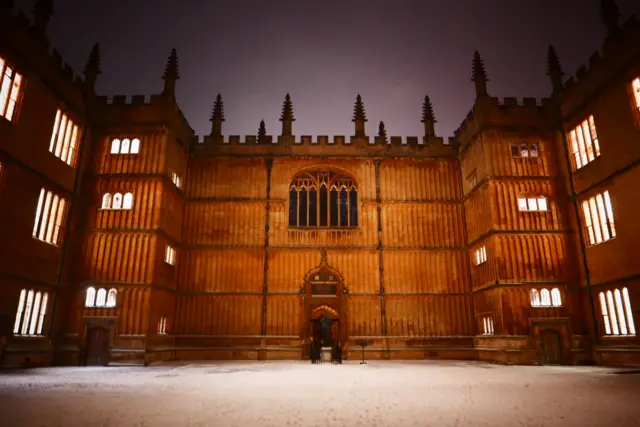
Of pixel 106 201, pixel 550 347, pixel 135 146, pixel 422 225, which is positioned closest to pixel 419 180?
pixel 422 225

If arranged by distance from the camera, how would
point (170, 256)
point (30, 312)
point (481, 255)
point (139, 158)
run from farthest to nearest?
point (170, 256)
point (481, 255)
point (139, 158)
point (30, 312)

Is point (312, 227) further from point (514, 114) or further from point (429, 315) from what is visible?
point (514, 114)

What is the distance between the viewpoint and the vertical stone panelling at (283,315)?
24.1 m

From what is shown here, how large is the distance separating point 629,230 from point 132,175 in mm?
23634

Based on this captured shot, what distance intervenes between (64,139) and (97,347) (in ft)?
33.9

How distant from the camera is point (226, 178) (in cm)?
2645

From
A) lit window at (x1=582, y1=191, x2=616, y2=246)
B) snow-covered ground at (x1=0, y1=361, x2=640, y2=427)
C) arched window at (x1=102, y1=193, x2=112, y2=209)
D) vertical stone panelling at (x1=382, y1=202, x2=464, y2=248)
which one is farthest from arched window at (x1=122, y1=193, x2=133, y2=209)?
lit window at (x1=582, y1=191, x2=616, y2=246)

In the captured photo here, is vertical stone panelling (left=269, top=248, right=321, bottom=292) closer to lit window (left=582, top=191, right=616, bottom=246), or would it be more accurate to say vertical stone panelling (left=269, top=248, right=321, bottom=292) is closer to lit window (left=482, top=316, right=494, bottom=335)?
lit window (left=482, top=316, right=494, bottom=335)

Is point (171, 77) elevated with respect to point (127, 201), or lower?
elevated

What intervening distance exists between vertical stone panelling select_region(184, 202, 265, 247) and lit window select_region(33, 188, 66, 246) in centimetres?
687

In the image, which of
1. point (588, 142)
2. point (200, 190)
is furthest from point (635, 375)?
point (200, 190)

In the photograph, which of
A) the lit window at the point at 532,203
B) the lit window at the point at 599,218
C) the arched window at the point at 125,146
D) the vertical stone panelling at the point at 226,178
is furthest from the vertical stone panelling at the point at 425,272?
the arched window at the point at 125,146

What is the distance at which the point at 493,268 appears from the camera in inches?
843

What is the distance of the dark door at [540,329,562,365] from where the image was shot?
19984mm
